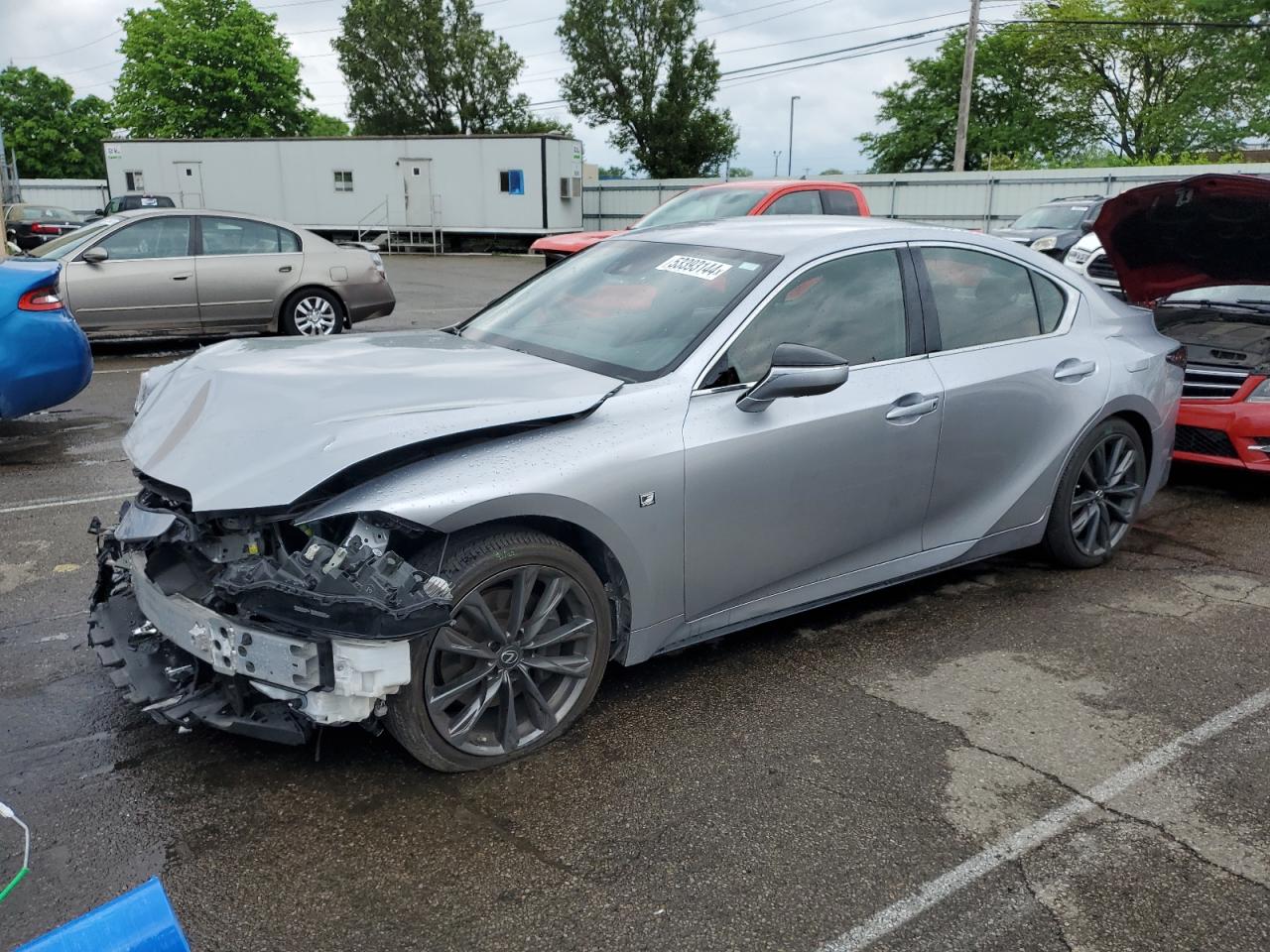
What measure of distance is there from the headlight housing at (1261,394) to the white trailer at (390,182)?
26.3 meters

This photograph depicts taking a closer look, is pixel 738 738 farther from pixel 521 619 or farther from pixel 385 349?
pixel 385 349

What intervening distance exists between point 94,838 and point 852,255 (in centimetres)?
319

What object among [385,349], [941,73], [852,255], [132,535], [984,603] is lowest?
[984,603]

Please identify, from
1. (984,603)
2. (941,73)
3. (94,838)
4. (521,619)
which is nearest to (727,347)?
(521,619)

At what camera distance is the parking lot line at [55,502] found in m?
5.65

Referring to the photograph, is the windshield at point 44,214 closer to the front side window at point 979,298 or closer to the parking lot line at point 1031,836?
the front side window at point 979,298

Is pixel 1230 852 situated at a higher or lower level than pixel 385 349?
lower

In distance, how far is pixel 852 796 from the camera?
3.04m

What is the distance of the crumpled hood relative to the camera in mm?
2799

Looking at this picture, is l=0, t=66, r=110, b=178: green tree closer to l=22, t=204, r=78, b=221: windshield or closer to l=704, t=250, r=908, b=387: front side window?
l=22, t=204, r=78, b=221: windshield

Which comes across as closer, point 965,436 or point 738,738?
point 738,738

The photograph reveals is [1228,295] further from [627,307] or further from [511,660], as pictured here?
[511,660]

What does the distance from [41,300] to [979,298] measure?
5.72 metres

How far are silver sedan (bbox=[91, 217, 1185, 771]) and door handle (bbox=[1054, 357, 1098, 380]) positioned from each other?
0.01 metres
